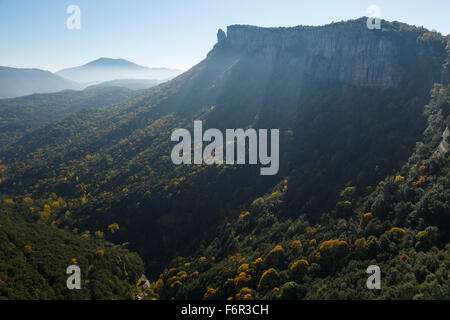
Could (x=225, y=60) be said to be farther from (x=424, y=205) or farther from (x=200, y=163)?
(x=424, y=205)

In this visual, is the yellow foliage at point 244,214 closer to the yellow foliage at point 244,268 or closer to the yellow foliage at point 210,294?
the yellow foliage at point 244,268

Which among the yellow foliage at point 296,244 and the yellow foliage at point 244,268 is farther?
the yellow foliage at point 296,244

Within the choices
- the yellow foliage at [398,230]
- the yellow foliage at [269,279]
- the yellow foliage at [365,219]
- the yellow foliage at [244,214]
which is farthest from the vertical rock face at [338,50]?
the yellow foliage at [269,279]

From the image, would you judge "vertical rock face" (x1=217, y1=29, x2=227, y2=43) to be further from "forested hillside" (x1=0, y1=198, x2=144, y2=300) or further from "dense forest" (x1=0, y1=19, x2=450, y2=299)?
"forested hillside" (x1=0, y1=198, x2=144, y2=300)

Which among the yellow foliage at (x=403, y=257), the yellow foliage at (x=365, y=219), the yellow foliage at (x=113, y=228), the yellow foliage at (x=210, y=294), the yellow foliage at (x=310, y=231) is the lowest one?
the yellow foliage at (x=210, y=294)

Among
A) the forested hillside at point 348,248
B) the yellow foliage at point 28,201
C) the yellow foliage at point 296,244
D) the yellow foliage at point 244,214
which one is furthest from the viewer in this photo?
the yellow foliage at point 28,201

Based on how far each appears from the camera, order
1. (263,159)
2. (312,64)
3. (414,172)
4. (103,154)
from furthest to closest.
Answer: (103,154) < (312,64) < (263,159) < (414,172)
